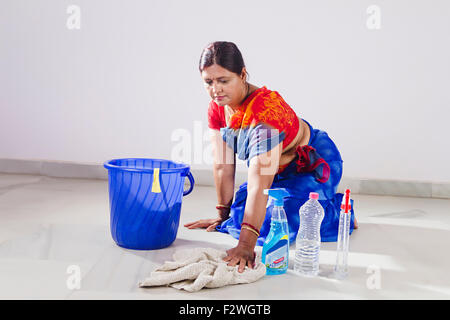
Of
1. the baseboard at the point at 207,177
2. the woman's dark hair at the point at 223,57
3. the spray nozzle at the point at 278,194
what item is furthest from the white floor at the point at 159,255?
the woman's dark hair at the point at 223,57

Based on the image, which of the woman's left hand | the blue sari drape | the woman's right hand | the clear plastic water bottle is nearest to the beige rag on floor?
the woman's left hand

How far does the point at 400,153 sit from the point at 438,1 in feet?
3.23

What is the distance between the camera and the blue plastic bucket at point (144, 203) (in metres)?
1.74

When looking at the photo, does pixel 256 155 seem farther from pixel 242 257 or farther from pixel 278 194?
pixel 242 257

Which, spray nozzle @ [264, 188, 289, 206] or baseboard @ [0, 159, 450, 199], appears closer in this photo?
spray nozzle @ [264, 188, 289, 206]

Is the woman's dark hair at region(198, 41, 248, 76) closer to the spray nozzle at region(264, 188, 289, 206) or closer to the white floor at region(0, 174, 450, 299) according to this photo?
the spray nozzle at region(264, 188, 289, 206)

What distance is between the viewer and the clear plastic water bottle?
1669mm

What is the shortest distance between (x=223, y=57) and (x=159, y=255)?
759 mm

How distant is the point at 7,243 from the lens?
1.87m

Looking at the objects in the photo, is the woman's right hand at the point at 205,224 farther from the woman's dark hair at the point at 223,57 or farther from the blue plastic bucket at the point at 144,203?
the woman's dark hair at the point at 223,57

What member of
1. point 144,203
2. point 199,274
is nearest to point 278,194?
point 199,274

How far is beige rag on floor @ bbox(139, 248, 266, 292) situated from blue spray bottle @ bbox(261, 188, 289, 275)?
0.04 meters
